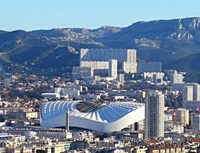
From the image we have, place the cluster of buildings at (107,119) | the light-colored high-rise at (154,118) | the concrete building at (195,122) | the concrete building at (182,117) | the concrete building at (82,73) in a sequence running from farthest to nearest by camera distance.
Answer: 1. the concrete building at (82,73)
2. the concrete building at (182,117)
3. the concrete building at (195,122)
4. the light-colored high-rise at (154,118)
5. the cluster of buildings at (107,119)

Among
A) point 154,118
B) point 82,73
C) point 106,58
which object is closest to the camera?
point 154,118

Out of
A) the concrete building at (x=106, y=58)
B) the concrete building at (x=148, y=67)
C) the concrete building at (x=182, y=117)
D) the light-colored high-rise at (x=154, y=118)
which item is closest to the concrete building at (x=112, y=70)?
the concrete building at (x=106, y=58)

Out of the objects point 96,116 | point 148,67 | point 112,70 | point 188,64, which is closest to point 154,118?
Result: point 96,116

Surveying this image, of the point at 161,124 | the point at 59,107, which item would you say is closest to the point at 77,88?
the point at 59,107

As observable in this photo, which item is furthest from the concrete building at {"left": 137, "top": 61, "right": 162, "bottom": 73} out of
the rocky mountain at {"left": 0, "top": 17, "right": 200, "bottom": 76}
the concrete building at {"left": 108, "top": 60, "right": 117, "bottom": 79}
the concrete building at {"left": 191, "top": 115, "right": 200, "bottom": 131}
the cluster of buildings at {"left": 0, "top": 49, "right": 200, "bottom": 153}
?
the concrete building at {"left": 191, "top": 115, "right": 200, "bottom": 131}

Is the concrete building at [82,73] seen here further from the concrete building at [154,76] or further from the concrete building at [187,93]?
the concrete building at [187,93]

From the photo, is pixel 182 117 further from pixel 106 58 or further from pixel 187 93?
pixel 106 58
